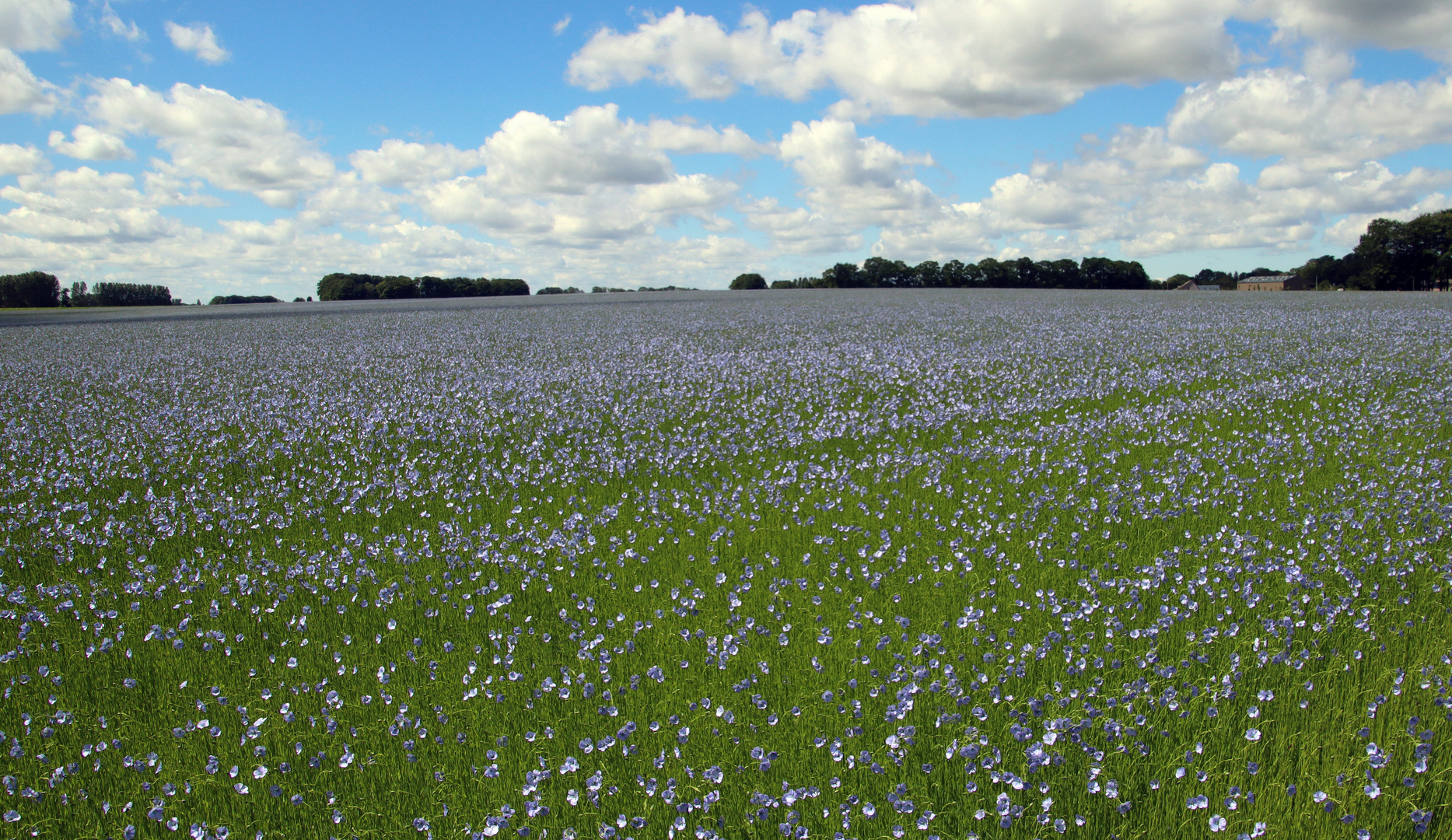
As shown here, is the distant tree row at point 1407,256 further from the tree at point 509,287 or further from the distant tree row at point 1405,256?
the tree at point 509,287

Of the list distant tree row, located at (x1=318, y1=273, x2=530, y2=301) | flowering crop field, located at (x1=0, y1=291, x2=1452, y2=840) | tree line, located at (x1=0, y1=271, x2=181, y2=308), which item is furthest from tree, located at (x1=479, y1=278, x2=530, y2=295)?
flowering crop field, located at (x1=0, y1=291, x2=1452, y2=840)

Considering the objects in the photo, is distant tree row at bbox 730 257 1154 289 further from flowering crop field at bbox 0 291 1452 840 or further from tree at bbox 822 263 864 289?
flowering crop field at bbox 0 291 1452 840

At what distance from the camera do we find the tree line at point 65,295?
7194 centimetres

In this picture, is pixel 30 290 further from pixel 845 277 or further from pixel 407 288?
pixel 845 277

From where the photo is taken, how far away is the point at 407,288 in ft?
258

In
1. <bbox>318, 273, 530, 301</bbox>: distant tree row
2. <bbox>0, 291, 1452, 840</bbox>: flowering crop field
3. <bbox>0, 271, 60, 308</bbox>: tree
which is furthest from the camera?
<bbox>318, 273, 530, 301</bbox>: distant tree row

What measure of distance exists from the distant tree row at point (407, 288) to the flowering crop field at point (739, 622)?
69.9 meters

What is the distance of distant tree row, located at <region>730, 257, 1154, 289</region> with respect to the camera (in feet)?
257

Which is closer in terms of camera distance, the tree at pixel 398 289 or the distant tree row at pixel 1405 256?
the distant tree row at pixel 1405 256

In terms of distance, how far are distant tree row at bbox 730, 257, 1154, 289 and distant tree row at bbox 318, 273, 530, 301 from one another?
3192 cm

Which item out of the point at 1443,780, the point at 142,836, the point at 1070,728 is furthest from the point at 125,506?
the point at 1443,780

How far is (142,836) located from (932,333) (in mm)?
19953

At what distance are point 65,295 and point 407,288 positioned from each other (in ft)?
105

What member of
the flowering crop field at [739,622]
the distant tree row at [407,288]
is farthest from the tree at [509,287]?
the flowering crop field at [739,622]
